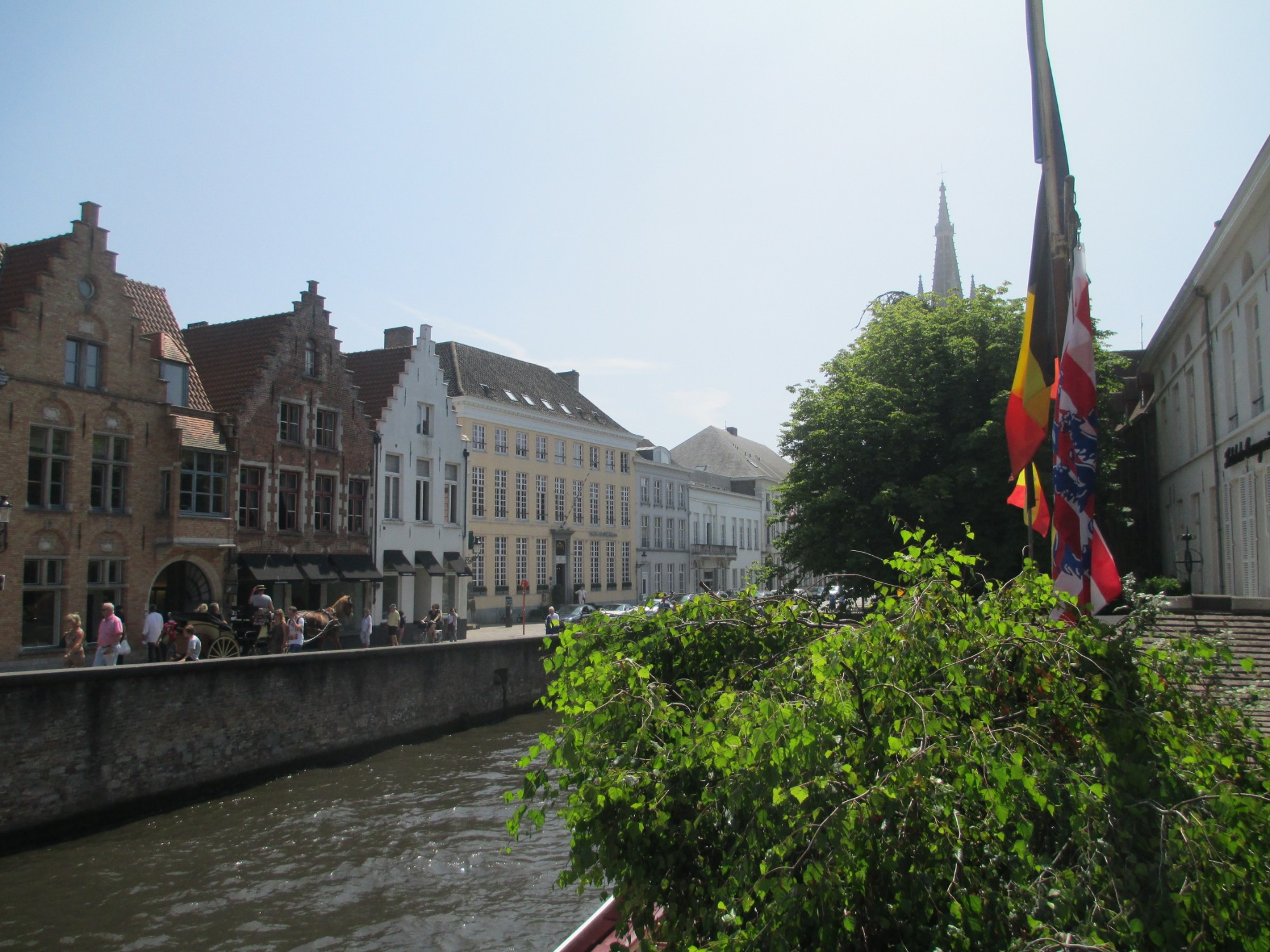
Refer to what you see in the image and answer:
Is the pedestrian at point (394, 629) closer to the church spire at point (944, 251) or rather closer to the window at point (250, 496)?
the window at point (250, 496)

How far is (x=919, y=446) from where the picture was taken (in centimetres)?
2636

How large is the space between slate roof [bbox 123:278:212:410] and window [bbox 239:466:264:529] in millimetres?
2304

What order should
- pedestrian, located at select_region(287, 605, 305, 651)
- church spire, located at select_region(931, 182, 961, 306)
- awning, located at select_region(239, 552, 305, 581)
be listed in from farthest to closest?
church spire, located at select_region(931, 182, 961, 306) → awning, located at select_region(239, 552, 305, 581) → pedestrian, located at select_region(287, 605, 305, 651)

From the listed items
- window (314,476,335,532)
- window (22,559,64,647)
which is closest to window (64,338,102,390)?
window (22,559,64,647)

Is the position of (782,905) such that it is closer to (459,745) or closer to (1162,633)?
(1162,633)

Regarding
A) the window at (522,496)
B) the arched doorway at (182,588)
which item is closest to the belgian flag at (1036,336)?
the arched doorway at (182,588)

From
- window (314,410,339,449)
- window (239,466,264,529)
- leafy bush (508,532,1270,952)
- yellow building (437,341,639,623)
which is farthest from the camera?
yellow building (437,341,639,623)

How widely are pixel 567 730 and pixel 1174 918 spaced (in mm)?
2296

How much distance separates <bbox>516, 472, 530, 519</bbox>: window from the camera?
5081 centimetres

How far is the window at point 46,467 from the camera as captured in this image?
80.3 feet

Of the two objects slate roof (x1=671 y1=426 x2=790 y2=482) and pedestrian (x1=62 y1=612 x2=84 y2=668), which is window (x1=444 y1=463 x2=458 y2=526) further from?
slate roof (x1=671 y1=426 x2=790 y2=482)

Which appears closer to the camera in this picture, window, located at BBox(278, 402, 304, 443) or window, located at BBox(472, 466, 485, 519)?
window, located at BBox(278, 402, 304, 443)

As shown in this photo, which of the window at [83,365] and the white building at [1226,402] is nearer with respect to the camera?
the white building at [1226,402]

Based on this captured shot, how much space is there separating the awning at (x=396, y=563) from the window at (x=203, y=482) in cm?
879
